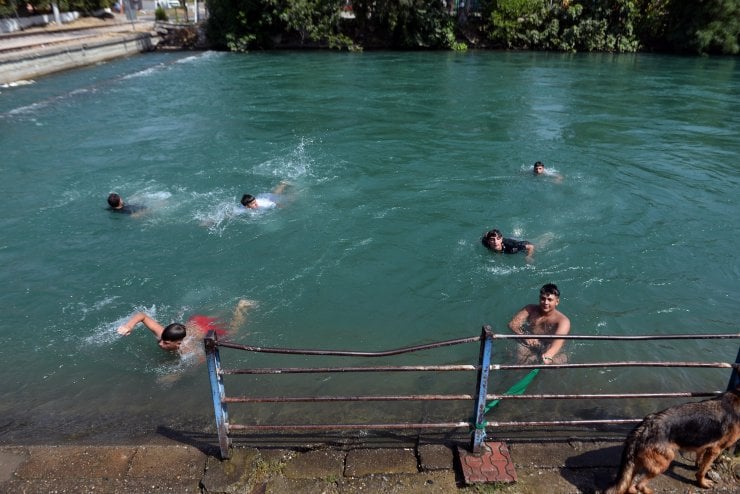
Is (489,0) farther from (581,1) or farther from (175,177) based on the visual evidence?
(175,177)

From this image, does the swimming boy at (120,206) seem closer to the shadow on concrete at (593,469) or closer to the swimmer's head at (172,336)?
the swimmer's head at (172,336)

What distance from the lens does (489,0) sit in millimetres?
43000

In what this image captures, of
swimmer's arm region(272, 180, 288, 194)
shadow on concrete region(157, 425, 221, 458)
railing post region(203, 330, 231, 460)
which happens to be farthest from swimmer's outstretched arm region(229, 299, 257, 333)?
swimmer's arm region(272, 180, 288, 194)

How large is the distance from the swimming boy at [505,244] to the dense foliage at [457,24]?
116 feet

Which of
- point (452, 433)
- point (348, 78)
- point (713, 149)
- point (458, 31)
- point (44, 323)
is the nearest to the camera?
point (452, 433)

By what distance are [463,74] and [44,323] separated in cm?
2747

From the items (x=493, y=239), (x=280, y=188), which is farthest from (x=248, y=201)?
(x=493, y=239)

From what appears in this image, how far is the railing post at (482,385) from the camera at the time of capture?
423cm

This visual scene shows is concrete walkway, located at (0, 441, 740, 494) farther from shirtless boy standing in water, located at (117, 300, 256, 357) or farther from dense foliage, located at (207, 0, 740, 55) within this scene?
dense foliage, located at (207, 0, 740, 55)

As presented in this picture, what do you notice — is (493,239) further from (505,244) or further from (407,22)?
(407,22)

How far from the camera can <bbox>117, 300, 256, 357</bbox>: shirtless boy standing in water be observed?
776cm

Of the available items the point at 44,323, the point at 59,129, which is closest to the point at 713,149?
the point at 44,323

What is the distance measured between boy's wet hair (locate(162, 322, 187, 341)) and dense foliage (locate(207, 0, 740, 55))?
38088mm

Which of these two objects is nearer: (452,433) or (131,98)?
(452,433)
